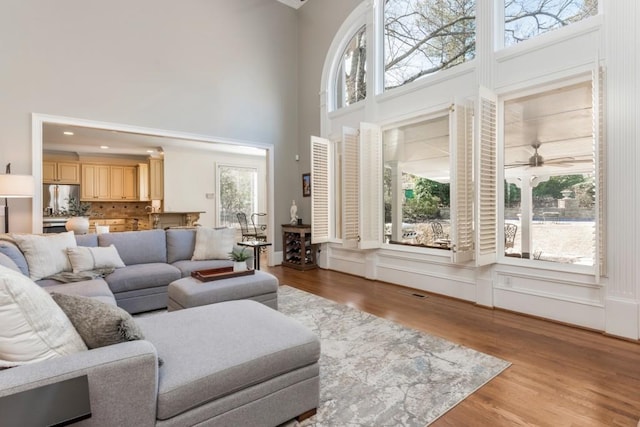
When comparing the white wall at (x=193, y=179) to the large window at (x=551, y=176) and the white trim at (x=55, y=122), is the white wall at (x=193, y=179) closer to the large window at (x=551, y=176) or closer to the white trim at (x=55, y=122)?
the white trim at (x=55, y=122)

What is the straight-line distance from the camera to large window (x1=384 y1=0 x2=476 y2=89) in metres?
4.08

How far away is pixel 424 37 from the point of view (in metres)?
4.59

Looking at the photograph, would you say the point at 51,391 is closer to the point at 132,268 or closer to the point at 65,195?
the point at 132,268

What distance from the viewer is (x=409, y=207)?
483 centimetres

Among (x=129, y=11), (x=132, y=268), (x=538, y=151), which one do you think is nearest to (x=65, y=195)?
(x=129, y=11)

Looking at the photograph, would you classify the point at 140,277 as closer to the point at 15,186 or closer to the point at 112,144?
the point at 15,186

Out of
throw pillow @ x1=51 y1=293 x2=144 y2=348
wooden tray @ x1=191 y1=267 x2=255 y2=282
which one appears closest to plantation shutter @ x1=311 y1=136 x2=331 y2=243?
wooden tray @ x1=191 y1=267 x2=255 y2=282

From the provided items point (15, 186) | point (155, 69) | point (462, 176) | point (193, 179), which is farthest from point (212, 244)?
point (193, 179)

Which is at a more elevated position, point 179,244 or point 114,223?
point 114,223

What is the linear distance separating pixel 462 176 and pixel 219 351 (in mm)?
3342

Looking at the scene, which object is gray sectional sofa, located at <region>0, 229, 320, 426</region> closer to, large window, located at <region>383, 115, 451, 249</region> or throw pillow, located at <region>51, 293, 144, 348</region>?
throw pillow, located at <region>51, 293, 144, 348</region>

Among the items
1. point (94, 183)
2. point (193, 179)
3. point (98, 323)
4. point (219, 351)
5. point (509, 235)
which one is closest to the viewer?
point (98, 323)

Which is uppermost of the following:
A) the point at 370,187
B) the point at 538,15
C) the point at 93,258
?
the point at 538,15

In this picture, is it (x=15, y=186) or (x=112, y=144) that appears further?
(x=112, y=144)
